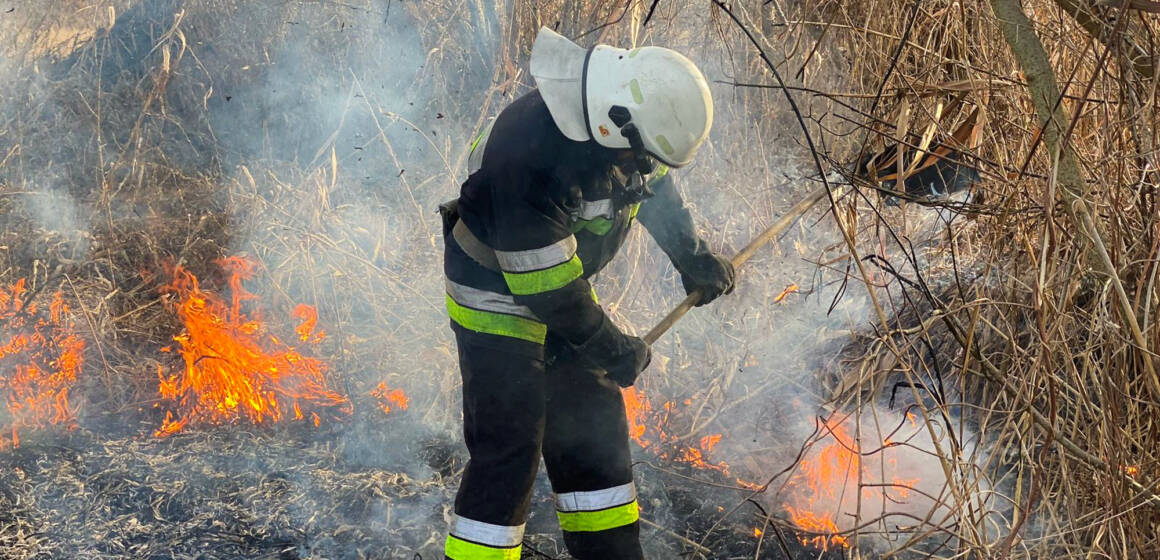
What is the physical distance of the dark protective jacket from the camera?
2.94 meters

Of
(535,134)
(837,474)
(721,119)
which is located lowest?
(837,474)

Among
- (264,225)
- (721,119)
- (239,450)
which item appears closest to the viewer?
(239,450)

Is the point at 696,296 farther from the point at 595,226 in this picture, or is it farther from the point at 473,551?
the point at 473,551

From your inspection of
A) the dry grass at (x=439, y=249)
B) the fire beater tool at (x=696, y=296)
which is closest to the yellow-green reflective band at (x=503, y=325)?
the fire beater tool at (x=696, y=296)

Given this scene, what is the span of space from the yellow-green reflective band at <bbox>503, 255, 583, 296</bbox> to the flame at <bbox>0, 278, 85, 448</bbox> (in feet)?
12.1

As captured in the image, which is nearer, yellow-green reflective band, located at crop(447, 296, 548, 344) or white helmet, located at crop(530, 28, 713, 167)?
white helmet, located at crop(530, 28, 713, 167)

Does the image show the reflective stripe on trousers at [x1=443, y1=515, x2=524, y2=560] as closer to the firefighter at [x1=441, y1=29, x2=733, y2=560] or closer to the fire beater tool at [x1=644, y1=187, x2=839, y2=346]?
the firefighter at [x1=441, y1=29, x2=733, y2=560]

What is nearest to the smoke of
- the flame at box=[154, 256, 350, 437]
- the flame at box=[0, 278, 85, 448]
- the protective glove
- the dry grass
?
the dry grass

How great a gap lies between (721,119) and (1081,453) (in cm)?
367

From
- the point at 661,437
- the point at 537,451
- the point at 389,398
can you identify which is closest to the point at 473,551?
the point at 537,451

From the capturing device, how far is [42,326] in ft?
19.6

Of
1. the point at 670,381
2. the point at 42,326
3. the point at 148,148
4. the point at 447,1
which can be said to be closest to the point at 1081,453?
the point at 670,381

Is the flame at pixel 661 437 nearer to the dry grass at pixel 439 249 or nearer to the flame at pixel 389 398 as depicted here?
the dry grass at pixel 439 249

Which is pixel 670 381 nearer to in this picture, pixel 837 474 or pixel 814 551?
pixel 837 474
